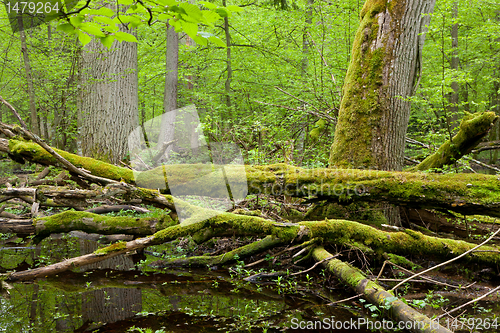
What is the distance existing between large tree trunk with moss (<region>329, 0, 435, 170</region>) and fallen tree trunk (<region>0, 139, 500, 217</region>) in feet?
2.18

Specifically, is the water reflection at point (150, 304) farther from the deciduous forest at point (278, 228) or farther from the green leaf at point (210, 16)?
the green leaf at point (210, 16)

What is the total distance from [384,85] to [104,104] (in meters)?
5.93

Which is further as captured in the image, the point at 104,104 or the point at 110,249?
the point at 104,104

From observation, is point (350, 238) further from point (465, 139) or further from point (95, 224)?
point (95, 224)

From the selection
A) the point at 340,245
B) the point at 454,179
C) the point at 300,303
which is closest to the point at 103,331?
the point at 300,303

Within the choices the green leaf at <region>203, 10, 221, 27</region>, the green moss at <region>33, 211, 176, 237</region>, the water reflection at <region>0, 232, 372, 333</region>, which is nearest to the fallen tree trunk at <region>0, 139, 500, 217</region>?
the green moss at <region>33, 211, 176, 237</region>

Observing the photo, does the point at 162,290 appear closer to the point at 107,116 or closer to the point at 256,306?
the point at 256,306

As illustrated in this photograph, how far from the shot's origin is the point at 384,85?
4.44 meters

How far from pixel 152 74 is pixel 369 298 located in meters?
11.6

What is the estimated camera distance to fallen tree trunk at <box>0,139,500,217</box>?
3.50m

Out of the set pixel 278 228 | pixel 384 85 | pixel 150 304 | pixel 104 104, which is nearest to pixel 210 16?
pixel 150 304

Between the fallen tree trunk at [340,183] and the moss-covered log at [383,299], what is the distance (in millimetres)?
888

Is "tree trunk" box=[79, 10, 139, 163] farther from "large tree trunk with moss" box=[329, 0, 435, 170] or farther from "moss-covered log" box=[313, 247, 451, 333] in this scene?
"moss-covered log" box=[313, 247, 451, 333]

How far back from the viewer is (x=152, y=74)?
12203 mm
